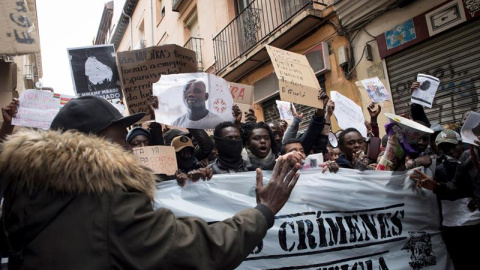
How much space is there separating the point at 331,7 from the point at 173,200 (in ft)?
18.3

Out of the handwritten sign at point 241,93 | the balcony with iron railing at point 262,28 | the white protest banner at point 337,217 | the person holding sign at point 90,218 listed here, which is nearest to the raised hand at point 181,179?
the white protest banner at point 337,217

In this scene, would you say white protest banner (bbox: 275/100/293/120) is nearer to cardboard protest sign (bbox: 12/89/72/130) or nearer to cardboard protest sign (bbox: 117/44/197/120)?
cardboard protest sign (bbox: 117/44/197/120)

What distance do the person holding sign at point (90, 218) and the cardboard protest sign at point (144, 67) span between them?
2.47 m

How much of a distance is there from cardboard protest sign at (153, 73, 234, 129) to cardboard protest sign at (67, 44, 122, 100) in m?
0.90

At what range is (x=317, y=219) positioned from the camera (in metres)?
2.46

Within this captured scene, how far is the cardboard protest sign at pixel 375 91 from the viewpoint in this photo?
3.96m

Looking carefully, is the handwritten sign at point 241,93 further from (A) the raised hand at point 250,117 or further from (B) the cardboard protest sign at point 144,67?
(B) the cardboard protest sign at point 144,67

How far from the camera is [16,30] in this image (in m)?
2.32

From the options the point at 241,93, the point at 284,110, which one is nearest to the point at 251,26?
the point at 284,110

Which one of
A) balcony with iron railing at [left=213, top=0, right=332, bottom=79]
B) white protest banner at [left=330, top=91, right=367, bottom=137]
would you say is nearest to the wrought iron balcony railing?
balcony with iron railing at [left=213, top=0, right=332, bottom=79]

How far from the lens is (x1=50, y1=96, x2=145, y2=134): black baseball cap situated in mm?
1303

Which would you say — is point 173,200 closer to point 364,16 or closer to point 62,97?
point 62,97

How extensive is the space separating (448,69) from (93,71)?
479cm

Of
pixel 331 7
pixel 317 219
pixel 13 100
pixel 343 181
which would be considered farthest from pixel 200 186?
pixel 331 7
